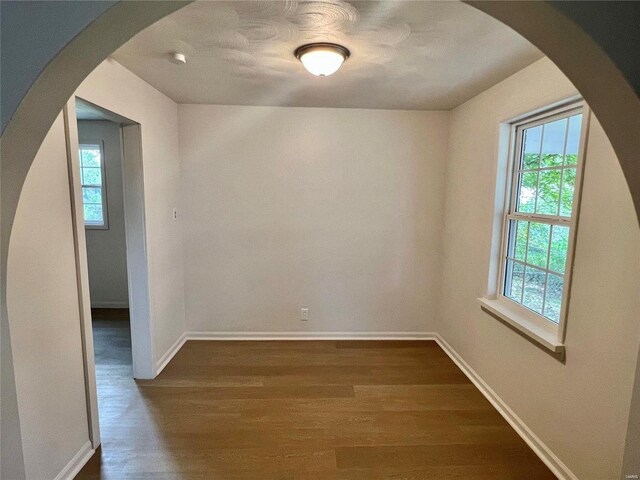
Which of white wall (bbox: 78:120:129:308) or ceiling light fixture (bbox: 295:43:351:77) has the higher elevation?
ceiling light fixture (bbox: 295:43:351:77)

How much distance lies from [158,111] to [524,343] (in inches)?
128

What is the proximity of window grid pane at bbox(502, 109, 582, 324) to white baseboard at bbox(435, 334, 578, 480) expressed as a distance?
73 cm

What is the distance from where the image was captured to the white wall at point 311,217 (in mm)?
3191

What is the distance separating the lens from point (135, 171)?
8.13ft

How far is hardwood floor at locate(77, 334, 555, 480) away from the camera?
1829 millimetres

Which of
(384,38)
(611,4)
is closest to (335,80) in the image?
(384,38)

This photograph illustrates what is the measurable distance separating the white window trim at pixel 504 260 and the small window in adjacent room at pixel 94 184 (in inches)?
181

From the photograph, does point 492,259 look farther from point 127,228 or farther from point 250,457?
point 127,228

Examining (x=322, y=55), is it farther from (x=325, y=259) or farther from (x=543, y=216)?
(x=325, y=259)

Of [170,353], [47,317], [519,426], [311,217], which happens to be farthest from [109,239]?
[519,426]

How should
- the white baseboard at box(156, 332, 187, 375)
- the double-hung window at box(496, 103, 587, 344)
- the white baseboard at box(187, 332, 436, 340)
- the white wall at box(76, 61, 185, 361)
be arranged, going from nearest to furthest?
the double-hung window at box(496, 103, 587, 344) → the white wall at box(76, 61, 185, 361) → the white baseboard at box(156, 332, 187, 375) → the white baseboard at box(187, 332, 436, 340)

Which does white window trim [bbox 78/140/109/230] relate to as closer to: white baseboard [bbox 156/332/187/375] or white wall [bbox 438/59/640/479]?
white baseboard [bbox 156/332/187/375]

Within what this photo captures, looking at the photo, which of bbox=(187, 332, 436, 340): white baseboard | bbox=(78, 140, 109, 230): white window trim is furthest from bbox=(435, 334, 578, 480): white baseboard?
bbox=(78, 140, 109, 230): white window trim

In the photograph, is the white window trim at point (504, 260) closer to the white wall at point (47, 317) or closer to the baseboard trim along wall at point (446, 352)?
the baseboard trim along wall at point (446, 352)
